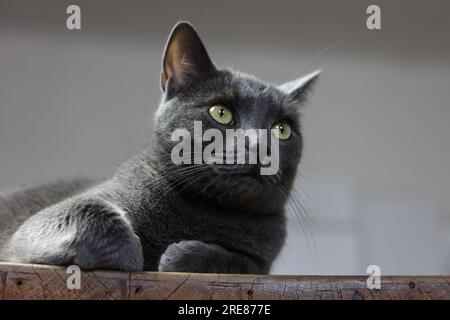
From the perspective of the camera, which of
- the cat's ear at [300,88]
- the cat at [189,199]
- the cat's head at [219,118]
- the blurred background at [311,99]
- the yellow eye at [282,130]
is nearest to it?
the cat at [189,199]

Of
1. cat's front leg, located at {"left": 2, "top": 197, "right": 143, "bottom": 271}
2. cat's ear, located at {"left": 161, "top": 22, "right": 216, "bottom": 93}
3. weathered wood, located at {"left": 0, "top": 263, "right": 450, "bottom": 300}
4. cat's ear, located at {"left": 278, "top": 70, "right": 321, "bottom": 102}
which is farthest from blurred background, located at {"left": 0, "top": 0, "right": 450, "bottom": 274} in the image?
weathered wood, located at {"left": 0, "top": 263, "right": 450, "bottom": 300}

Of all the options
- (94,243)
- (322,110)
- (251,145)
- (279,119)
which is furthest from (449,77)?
(94,243)

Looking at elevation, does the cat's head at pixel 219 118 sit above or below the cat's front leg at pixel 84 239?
above

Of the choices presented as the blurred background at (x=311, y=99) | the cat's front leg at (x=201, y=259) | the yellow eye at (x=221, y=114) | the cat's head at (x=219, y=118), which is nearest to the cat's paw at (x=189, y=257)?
the cat's front leg at (x=201, y=259)

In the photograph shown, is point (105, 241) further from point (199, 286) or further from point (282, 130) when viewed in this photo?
point (282, 130)

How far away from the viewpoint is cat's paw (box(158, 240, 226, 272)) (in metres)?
0.97

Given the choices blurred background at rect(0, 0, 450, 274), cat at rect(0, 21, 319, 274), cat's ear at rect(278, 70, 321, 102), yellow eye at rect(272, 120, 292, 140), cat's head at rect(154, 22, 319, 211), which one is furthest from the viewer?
blurred background at rect(0, 0, 450, 274)

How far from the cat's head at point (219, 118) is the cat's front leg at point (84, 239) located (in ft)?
0.62

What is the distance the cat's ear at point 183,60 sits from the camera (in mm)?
1177

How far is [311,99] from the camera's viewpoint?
2459 mm

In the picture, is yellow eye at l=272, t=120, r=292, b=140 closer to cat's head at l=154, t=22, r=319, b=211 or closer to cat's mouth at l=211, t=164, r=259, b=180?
cat's head at l=154, t=22, r=319, b=211

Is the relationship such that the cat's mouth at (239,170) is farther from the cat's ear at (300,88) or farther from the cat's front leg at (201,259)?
the cat's ear at (300,88)

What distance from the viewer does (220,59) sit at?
2.44 metres

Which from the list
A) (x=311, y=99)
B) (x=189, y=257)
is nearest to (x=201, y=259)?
(x=189, y=257)
